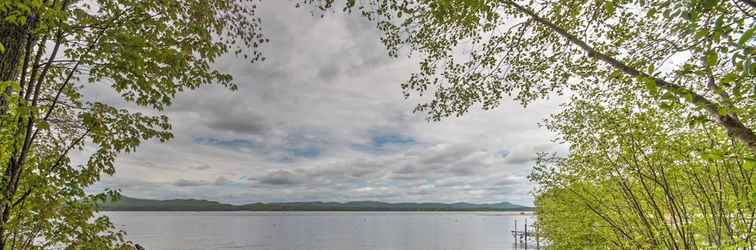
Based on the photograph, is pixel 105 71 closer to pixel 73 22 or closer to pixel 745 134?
pixel 73 22

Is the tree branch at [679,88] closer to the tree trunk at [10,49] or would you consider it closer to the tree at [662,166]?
the tree at [662,166]

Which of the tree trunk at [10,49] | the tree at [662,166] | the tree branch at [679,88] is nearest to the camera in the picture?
the tree branch at [679,88]

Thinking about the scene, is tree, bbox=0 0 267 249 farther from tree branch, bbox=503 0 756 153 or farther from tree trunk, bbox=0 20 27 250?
tree branch, bbox=503 0 756 153

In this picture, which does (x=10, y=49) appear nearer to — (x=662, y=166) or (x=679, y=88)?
(x=679, y=88)

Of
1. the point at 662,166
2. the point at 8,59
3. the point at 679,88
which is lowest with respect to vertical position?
the point at 662,166

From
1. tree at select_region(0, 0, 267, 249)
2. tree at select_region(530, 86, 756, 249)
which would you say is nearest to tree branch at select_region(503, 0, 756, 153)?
tree at select_region(530, 86, 756, 249)

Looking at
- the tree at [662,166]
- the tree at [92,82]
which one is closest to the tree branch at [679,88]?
the tree at [662,166]

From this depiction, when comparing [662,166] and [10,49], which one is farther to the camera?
[662,166]

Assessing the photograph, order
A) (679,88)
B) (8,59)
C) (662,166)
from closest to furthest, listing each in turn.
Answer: (679,88) < (8,59) < (662,166)

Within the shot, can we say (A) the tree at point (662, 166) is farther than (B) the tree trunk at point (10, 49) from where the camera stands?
Yes

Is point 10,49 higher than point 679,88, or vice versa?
point 10,49

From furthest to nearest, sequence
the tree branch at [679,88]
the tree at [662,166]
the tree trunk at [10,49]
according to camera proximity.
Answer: the tree at [662,166]
the tree trunk at [10,49]
the tree branch at [679,88]

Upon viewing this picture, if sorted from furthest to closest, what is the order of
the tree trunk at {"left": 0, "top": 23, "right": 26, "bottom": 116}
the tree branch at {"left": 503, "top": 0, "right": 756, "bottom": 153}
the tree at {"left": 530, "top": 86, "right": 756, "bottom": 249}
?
1. the tree at {"left": 530, "top": 86, "right": 756, "bottom": 249}
2. the tree trunk at {"left": 0, "top": 23, "right": 26, "bottom": 116}
3. the tree branch at {"left": 503, "top": 0, "right": 756, "bottom": 153}

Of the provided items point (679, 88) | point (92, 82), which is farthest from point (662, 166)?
point (92, 82)
